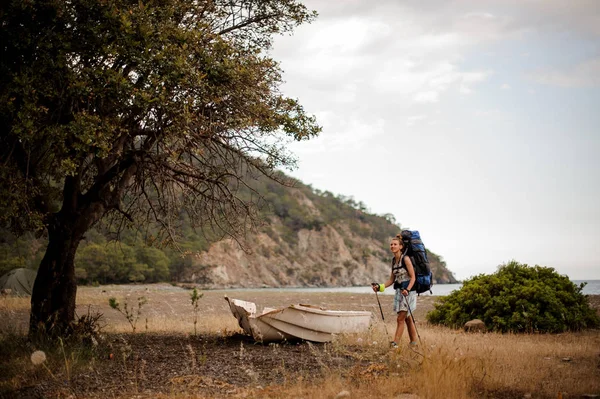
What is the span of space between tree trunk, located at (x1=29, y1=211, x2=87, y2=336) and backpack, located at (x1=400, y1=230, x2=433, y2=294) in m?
7.08

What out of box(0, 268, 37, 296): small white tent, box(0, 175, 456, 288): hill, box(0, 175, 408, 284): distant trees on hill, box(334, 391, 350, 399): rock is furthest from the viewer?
box(0, 175, 456, 288): hill

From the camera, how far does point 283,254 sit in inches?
4464

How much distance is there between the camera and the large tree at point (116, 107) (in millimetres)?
9289

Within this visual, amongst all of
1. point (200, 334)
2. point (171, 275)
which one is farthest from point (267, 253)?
point (200, 334)

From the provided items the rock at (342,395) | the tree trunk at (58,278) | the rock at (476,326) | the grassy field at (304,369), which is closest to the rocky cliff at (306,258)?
the rock at (476,326)

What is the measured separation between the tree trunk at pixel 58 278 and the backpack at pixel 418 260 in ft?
23.2

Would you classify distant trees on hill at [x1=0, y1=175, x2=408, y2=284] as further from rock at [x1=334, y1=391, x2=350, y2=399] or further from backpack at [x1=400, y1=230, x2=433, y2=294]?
rock at [x1=334, y1=391, x2=350, y2=399]

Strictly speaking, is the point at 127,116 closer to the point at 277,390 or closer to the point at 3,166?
the point at 3,166

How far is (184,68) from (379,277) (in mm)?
123869

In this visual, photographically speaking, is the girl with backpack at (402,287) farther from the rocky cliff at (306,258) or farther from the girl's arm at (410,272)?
the rocky cliff at (306,258)

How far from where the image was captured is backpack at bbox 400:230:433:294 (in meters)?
10.4

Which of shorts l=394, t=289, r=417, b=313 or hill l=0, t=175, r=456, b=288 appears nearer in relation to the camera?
shorts l=394, t=289, r=417, b=313

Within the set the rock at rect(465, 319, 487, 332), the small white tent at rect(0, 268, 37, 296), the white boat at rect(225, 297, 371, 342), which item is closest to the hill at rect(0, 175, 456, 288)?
the small white tent at rect(0, 268, 37, 296)

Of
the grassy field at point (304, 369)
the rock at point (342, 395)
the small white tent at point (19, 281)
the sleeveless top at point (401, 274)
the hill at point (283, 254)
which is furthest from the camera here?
the hill at point (283, 254)
